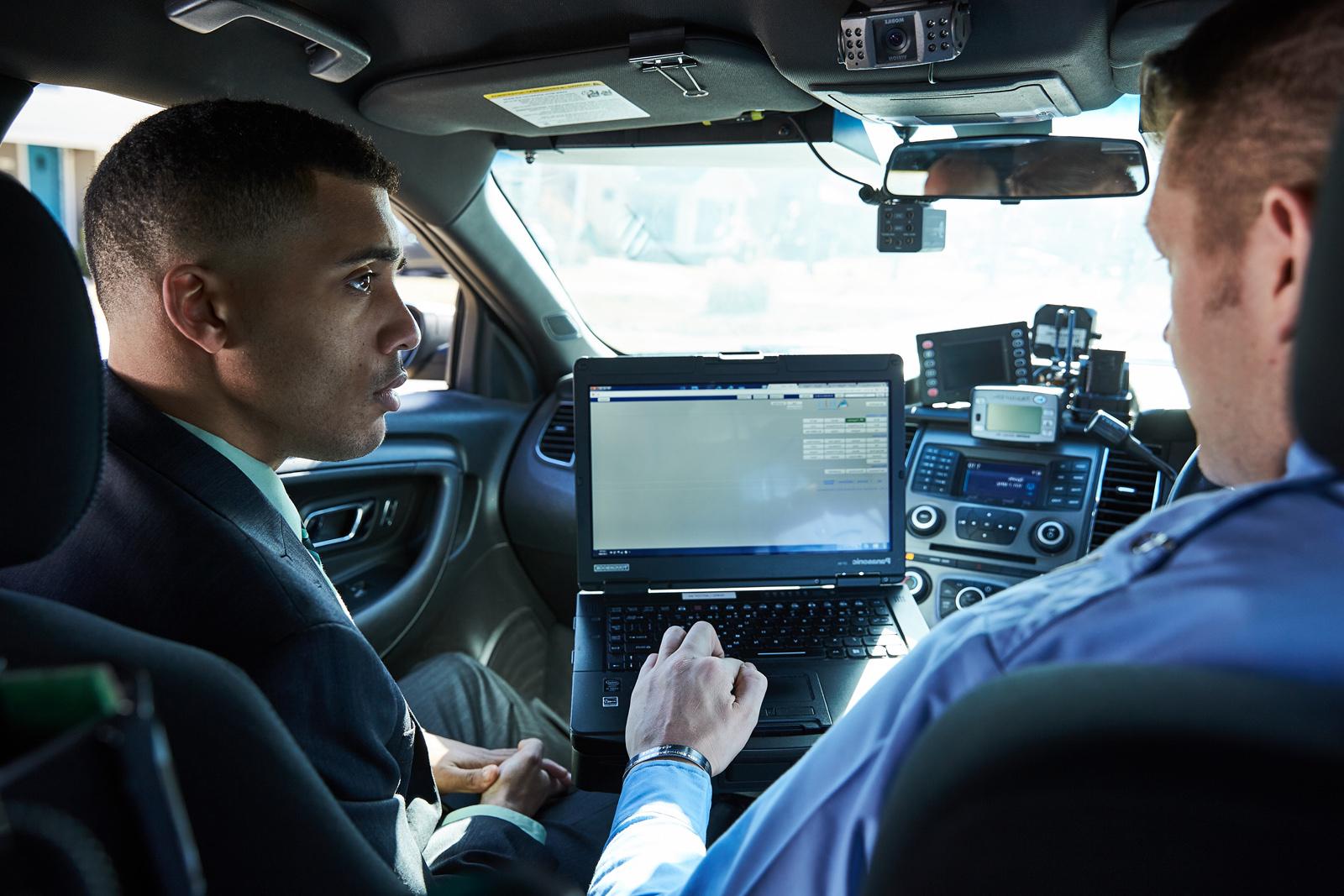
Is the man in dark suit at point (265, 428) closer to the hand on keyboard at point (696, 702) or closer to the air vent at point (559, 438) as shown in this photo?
the hand on keyboard at point (696, 702)

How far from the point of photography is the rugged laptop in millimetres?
2039

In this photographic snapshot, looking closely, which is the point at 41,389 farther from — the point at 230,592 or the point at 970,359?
the point at 970,359

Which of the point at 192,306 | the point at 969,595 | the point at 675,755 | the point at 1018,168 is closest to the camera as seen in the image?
the point at 675,755

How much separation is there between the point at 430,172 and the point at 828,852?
261 cm

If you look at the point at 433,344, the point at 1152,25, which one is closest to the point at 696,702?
the point at 1152,25

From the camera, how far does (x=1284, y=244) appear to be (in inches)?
30.2

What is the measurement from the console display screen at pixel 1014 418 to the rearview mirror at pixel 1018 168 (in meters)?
0.57

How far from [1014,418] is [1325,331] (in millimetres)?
2175

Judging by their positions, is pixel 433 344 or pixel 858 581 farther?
pixel 433 344

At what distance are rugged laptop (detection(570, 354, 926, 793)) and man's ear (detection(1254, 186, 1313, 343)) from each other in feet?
4.10

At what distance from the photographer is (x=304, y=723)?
120 cm

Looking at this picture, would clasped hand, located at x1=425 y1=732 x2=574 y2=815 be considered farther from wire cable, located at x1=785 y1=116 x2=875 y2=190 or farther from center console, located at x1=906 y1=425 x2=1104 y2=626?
wire cable, located at x1=785 y1=116 x2=875 y2=190

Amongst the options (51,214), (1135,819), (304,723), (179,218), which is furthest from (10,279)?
(1135,819)

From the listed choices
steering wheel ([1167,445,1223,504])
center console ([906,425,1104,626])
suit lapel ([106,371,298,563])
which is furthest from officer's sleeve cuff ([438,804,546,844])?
steering wheel ([1167,445,1223,504])
